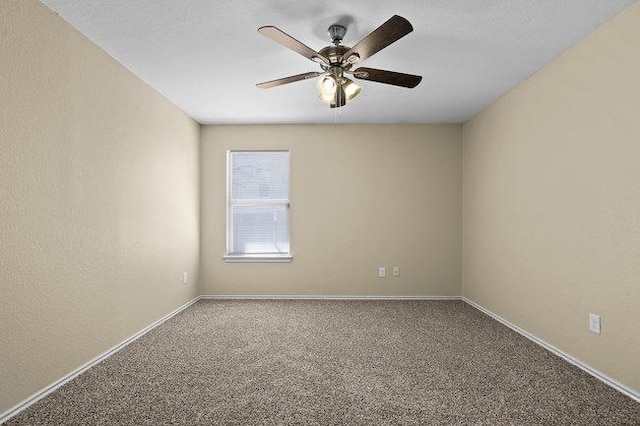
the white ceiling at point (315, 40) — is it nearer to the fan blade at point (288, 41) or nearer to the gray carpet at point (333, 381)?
the fan blade at point (288, 41)

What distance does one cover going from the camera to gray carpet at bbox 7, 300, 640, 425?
6.06 feet

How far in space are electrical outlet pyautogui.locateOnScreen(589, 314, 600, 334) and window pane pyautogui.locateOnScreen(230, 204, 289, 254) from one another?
323 centimetres

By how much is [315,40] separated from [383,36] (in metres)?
0.76

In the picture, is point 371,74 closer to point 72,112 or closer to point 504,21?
point 504,21

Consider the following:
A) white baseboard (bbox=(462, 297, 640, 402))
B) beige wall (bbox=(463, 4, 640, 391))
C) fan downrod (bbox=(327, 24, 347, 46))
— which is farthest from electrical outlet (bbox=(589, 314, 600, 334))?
fan downrod (bbox=(327, 24, 347, 46))

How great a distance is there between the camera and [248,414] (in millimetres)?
1854

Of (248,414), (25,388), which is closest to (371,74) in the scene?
(248,414)

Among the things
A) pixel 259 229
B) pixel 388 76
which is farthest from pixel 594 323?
pixel 259 229

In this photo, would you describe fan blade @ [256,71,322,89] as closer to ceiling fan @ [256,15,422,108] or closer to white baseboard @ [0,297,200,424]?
ceiling fan @ [256,15,422,108]

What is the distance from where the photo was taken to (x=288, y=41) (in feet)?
6.48

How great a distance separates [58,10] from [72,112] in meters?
0.59

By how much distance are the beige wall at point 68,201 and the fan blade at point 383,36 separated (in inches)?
70.6

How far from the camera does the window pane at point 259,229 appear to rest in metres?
4.68

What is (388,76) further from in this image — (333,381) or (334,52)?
(333,381)
